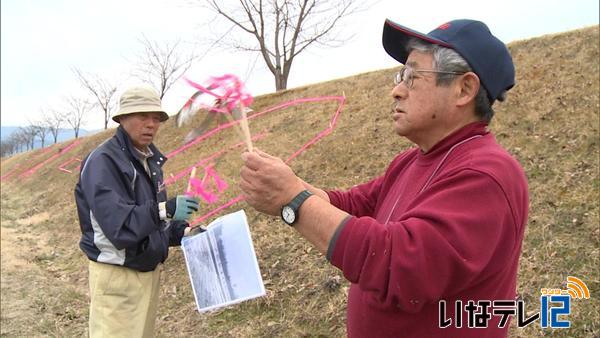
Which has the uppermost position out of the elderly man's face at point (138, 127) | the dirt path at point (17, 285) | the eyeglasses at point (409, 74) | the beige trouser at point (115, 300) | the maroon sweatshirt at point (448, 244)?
the eyeglasses at point (409, 74)

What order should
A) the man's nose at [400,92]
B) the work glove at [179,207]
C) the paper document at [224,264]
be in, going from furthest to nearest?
the work glove at [179,207] < the paper document at [224,264] < the man's nose at [400,92]

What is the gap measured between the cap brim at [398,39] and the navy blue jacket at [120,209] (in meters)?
1.60

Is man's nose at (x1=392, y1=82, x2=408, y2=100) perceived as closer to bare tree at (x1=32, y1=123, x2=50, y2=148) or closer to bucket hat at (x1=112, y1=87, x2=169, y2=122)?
bucket hat at (x1=112, y1=87, x2=169, y2=122)

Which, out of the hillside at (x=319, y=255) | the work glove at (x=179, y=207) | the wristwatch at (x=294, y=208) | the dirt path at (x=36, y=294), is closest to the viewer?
the wristwatch at (x=294, y=208)

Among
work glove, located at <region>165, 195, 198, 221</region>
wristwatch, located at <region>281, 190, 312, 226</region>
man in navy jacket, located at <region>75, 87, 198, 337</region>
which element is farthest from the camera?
work glove, located at <region>165, 195, 198, 221</region>

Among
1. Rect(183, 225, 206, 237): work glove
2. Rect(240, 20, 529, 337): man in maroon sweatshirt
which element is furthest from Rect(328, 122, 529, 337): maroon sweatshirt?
Rect(183, 225, 206, 237): work glove

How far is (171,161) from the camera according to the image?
11297mm

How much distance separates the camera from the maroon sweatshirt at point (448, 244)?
3.52ft

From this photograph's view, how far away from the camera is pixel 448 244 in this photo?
41.8 inches

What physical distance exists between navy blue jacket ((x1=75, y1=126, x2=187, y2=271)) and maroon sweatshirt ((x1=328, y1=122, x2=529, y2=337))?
1.62 m

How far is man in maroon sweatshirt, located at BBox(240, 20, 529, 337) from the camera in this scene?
1085mm

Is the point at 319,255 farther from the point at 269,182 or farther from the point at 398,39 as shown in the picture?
the point at 269,182

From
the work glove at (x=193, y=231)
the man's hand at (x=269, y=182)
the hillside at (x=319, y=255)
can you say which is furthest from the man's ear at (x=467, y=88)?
the hillside at (x=319, y=255)

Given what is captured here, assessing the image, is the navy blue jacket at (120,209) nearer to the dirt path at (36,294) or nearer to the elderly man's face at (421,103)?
the elderly man's face at (421,103)
